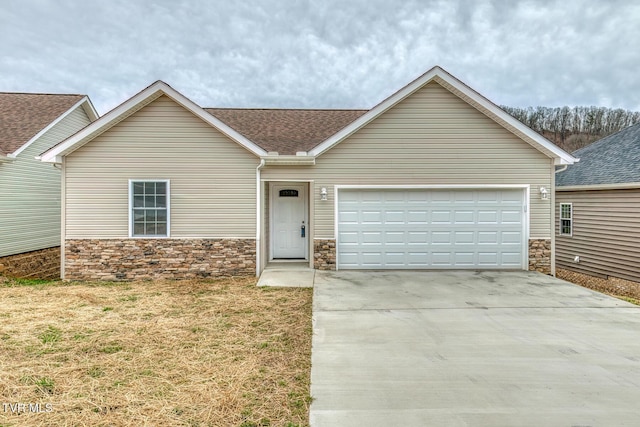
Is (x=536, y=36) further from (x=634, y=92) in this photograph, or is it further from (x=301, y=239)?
(x=634, y=92)

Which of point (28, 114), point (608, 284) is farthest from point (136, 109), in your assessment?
point (608, 284)

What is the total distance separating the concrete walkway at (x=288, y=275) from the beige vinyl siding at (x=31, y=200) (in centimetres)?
765

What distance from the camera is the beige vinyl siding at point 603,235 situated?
1050cm

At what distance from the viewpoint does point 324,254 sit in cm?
955

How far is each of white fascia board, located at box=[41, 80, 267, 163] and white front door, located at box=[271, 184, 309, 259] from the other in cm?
201

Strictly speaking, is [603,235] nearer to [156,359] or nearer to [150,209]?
[156,359]

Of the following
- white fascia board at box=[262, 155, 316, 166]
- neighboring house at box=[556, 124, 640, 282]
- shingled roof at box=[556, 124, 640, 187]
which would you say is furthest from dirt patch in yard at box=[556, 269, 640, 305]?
white fascia board at box=[262, 155, 316, 166]

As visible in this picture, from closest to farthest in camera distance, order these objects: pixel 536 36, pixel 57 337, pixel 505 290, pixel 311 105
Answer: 1. pixel 57 337
2. pixel 505 290
3. pixel 536 36
4. pixel 311 105

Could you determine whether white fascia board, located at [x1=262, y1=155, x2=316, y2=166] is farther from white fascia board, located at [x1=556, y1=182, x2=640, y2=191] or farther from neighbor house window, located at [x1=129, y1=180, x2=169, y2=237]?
white fascia board, located at [x1=556, y1=182, x2=640, y2=191]

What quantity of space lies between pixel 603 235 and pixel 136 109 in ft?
47.4

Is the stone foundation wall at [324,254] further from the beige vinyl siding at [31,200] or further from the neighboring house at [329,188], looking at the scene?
the beige vinyl siding at [31,200]

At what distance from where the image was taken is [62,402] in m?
3.28

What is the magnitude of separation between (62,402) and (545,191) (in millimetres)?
10617

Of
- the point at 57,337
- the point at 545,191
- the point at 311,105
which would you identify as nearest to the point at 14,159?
the point at 57,337
